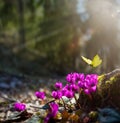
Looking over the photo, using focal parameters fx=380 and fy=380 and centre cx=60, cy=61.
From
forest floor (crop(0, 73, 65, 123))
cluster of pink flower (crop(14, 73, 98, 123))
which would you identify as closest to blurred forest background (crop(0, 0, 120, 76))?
forest floor (crop(0, 73, 65, 123))

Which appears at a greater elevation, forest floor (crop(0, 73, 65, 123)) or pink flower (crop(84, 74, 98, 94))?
forest floor (crop(0, 73, 65, 123))

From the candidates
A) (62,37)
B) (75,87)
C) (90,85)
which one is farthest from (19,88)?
(62,37)

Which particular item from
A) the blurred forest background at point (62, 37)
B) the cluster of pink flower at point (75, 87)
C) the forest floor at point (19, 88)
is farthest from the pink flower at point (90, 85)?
the blurred forest background at point (62, 37)

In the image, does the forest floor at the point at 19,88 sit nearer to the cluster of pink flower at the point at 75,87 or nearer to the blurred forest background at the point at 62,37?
the cluster of pink flower at the point at 75,87

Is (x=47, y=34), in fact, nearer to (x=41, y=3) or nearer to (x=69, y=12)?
(x=69, y=12)

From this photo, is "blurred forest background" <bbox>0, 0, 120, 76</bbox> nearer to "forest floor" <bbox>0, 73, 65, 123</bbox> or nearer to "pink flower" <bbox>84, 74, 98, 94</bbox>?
"forest floor" <bbox>0, 73, 65, 123</bbox>

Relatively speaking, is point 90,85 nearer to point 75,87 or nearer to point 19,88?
point 75,87

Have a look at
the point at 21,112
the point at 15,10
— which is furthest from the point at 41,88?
the point at 15,10

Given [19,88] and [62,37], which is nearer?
[19,88]

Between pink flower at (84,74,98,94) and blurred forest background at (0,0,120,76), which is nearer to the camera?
pink flower at (84,74,98,94)
